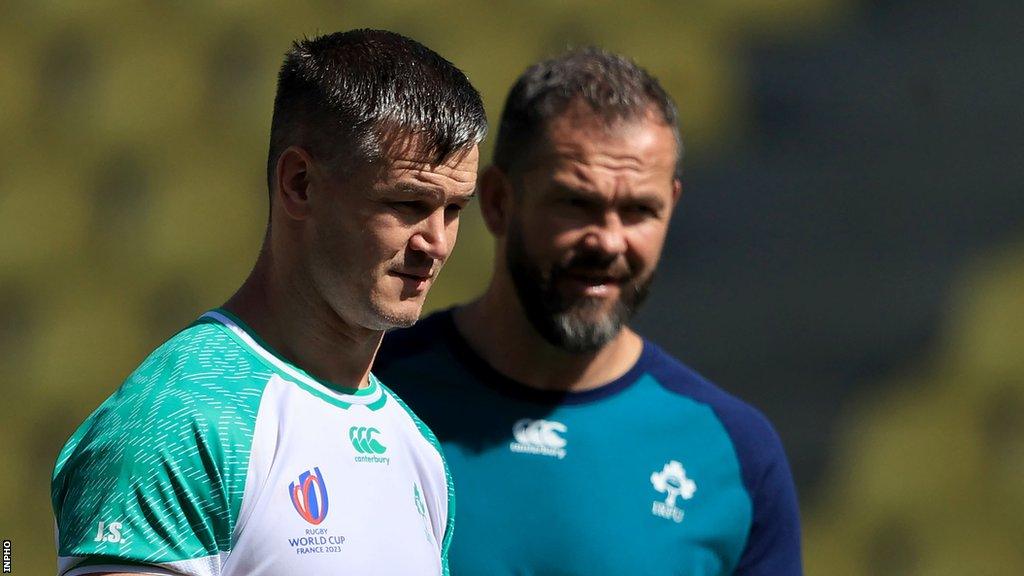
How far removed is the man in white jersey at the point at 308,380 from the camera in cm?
122

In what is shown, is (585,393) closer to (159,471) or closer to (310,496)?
(310,496)

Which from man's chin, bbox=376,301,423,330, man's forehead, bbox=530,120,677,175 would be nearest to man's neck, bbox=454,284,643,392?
man's forehead, bbox=530,120,677,175

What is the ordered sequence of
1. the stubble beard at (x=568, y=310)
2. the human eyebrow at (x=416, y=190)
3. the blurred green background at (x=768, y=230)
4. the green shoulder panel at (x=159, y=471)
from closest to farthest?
1. the green shoulder panel at (x=159, y=471)
2. the human eyebrow at (x=416, y=190)
3. the stubble beard at (x=568, y=310)
4. the blurred green background at (x=768, y=230)

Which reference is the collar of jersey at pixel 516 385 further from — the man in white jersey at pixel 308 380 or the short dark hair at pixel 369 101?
the short dark hair at pixel 369 101

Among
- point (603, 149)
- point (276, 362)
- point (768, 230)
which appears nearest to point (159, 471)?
point (276, 362)

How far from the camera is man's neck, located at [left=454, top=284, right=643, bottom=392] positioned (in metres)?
2.09

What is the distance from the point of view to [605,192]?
6.70 feet

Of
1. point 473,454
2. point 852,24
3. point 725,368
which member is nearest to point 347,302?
point 473,454

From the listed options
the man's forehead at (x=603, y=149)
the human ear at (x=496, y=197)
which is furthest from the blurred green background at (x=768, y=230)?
the man's forehead at (x=603, y=149)

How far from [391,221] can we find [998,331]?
229cm

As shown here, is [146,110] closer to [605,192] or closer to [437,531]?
[605,192]

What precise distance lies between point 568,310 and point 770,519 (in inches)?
16.5

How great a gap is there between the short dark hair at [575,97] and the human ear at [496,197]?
0.02 metres

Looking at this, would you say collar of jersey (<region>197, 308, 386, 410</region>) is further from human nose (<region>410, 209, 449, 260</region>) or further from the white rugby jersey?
human nose (<region>410, 209, 449, 260</region>)
